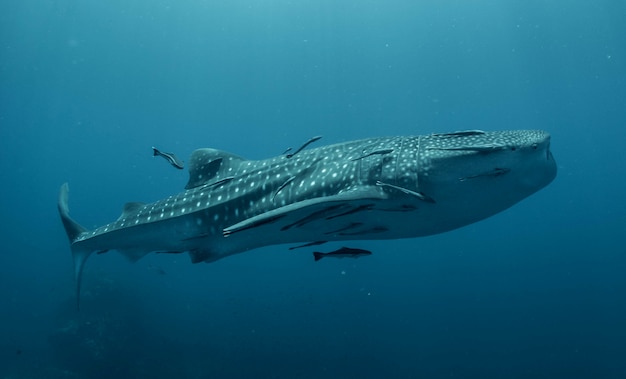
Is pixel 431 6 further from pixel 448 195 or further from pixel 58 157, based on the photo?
pixel 58 157

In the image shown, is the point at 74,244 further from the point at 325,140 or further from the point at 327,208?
the point at 325,140

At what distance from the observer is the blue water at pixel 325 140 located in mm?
20453

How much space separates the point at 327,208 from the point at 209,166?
2886 mm

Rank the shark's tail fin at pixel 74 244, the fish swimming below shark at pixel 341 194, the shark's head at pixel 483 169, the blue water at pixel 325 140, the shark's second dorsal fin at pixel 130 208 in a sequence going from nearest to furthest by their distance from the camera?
the shark's head at pixel 483 169 → the fish swimming below shark at pixel 341 194 → the shark's second dorsal fin at pixel 130 208 → the shark's tail fin at pixel 74 244 → the blue water at pixel 325 140

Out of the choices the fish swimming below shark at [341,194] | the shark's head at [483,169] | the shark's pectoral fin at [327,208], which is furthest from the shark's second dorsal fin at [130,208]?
the shark's head at [483,169]

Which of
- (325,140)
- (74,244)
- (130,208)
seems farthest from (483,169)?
(325,140)

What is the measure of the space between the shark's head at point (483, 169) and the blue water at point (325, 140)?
47.3ft

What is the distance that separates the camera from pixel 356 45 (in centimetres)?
5119

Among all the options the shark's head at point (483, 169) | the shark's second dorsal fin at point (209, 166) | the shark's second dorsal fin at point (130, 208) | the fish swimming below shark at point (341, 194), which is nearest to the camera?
the shark's head at point (483, 169)

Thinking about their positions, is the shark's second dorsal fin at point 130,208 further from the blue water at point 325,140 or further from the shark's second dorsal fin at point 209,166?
the blue water at point 325,140

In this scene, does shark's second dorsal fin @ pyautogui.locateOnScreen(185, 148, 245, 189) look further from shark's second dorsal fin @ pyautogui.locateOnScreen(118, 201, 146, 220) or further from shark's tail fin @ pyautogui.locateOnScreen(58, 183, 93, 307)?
shark's tail fin @ pyautogui.locateOnScreen(58, 183, 93, 307)

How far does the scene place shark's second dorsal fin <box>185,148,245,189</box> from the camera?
6.53 metres

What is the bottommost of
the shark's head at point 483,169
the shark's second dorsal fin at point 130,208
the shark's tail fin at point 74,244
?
the shark's tail fin at point 74,244

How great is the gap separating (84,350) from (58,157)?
13434cm
